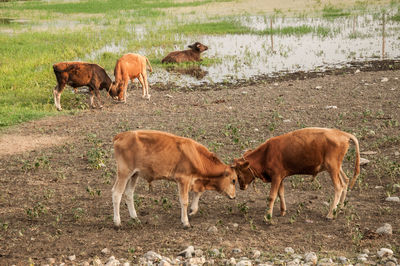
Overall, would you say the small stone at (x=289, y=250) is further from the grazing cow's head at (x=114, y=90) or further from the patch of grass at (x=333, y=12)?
the patch of grass at (x=333, y=12)

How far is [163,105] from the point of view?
1473 cm

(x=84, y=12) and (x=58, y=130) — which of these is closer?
(x=58, y=130)

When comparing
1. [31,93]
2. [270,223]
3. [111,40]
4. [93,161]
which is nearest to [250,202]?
[270,223]

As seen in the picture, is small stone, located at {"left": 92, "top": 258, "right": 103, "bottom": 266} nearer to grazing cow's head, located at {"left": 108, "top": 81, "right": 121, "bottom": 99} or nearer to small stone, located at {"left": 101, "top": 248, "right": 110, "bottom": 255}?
small stone, located at {"left": 101, "top": 248, "right": 110, "bottom": 255}

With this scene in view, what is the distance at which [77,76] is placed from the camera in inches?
571

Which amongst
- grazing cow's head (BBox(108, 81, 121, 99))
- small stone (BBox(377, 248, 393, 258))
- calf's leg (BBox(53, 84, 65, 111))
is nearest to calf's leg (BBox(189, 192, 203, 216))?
small stone (BBox(377, 248, 393, 258))

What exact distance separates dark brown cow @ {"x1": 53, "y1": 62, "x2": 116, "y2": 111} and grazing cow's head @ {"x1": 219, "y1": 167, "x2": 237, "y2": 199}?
25.8ft

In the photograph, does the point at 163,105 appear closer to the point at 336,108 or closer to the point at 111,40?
the point at 336,108

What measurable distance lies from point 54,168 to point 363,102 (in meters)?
7.55

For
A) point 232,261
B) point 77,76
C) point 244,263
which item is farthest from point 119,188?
point 77,76

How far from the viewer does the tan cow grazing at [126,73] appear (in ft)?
50.0

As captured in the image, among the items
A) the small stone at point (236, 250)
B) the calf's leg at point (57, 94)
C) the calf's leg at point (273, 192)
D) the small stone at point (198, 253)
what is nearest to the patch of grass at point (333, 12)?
the calf's leg at point (57, 94)

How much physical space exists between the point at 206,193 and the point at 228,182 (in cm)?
109

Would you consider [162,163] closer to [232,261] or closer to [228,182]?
[228,182]
